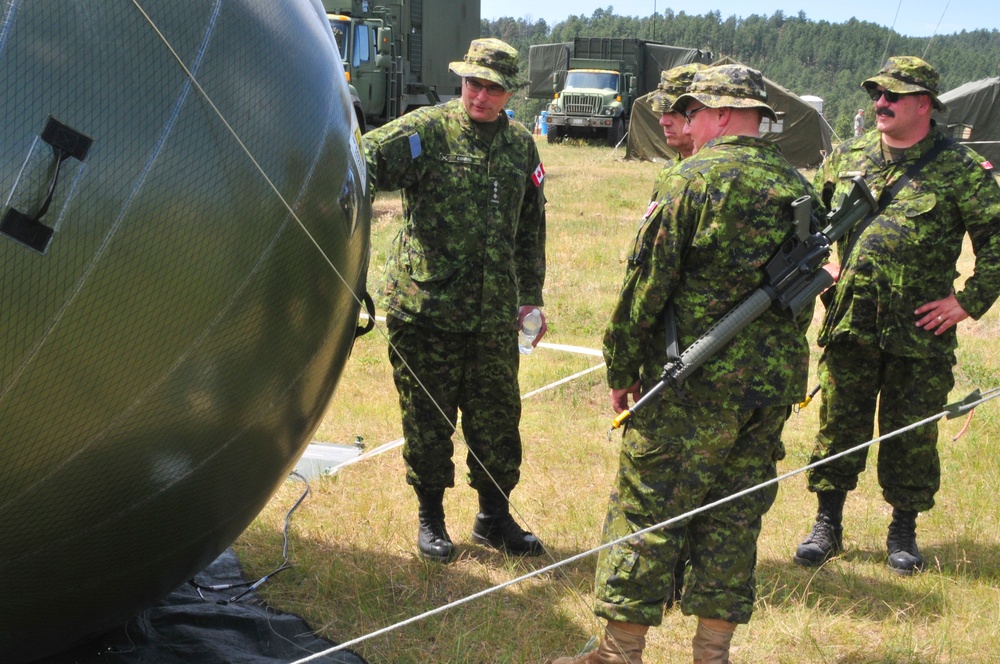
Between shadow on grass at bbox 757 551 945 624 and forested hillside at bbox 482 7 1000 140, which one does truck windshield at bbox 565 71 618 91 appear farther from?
forested hillside at bbox 482 7 1000 140

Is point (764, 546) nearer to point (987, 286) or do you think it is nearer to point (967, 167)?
point (987, 286)

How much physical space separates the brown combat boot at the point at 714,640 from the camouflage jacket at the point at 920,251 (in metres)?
1.54

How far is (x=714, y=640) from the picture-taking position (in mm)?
3355

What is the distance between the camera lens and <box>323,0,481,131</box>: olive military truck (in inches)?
715

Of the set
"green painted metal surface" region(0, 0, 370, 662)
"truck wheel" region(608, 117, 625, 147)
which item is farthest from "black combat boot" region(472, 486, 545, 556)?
"truck wheel" region(608, 117, 625, 147)

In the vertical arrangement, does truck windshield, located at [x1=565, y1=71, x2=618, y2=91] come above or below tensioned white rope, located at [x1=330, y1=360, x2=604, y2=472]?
above

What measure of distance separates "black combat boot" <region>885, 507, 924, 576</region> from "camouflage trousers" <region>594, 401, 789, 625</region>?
1393mm

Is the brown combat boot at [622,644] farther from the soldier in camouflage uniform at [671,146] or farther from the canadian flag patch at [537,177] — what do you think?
the canadian flag patch at [537,177]

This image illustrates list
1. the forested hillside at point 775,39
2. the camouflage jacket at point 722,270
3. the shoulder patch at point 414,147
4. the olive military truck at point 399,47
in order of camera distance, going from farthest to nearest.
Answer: the forested hillside at point 775,39 → the olive military truck at point 399,47 → the shoulder patch at point 414,147 → the camouflage jacket at point 722,270

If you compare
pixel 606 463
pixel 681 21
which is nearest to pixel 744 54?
pixel 681 21

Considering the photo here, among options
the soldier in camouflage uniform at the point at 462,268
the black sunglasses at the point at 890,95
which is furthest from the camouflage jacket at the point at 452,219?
the black sunglasses at the point at 890,95

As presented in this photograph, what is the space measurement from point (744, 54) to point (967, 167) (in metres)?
97.5

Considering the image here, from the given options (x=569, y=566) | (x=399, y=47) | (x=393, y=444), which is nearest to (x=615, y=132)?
(x=399, y=47)

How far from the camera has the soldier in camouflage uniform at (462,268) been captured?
4.11 meters
